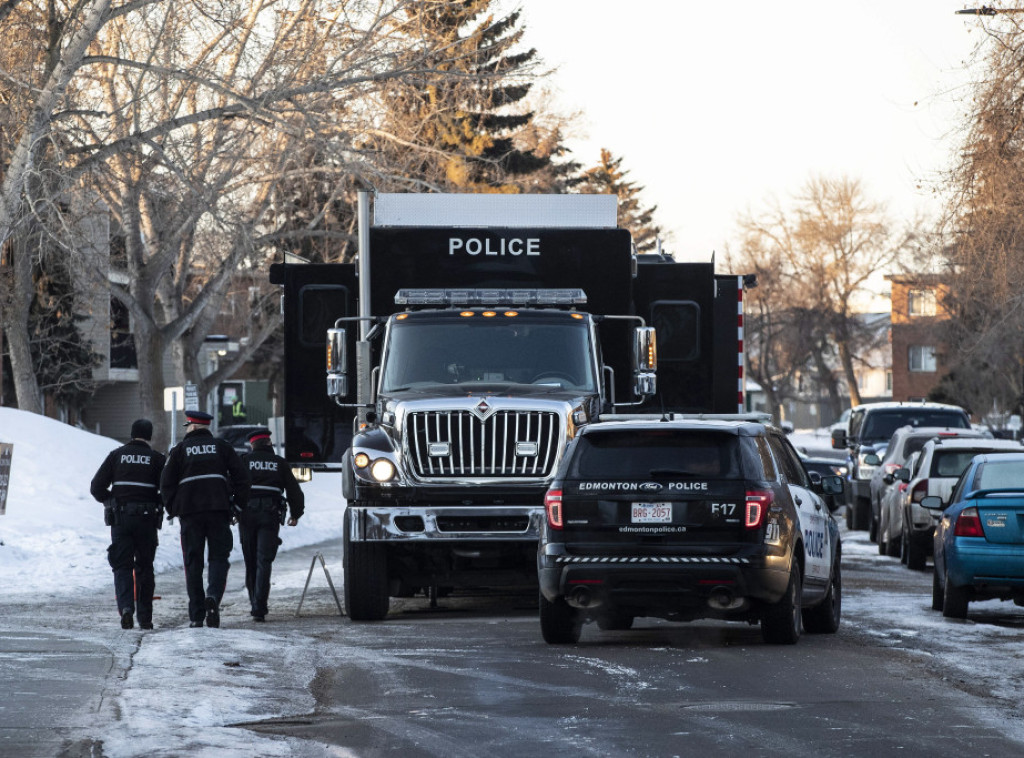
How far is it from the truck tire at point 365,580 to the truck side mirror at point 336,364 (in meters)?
Answer: 1.25

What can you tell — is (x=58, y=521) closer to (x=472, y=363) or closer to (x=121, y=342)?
(x=472, y=363)

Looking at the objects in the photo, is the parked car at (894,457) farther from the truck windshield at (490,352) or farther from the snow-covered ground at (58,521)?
the truck windshield at (490,352)

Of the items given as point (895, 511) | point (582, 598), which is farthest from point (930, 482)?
point (582, 598)

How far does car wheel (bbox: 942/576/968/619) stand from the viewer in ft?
50.3

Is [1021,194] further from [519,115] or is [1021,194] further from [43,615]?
[519,115]

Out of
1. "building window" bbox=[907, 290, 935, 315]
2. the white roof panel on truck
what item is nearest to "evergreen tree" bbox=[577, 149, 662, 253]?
"building window" bbox=[907, 290, 935, 315]

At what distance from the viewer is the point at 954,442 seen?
2278 cm

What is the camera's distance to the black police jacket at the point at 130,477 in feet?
50.3

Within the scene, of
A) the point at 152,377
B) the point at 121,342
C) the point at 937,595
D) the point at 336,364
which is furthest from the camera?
the point at 121,342

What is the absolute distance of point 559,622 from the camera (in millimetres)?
13539

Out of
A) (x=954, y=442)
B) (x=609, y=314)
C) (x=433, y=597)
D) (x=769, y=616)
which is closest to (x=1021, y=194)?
(x=954, y=442)

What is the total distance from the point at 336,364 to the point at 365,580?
78.0 inches

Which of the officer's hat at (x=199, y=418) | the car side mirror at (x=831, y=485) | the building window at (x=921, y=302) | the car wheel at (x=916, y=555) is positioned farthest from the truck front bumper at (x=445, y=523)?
the building window at (x=921, y=302)

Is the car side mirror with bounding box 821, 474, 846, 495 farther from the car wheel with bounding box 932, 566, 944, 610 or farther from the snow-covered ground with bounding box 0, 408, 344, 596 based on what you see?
the snow-covered ground with bounding box 0, 408, 344, 596
